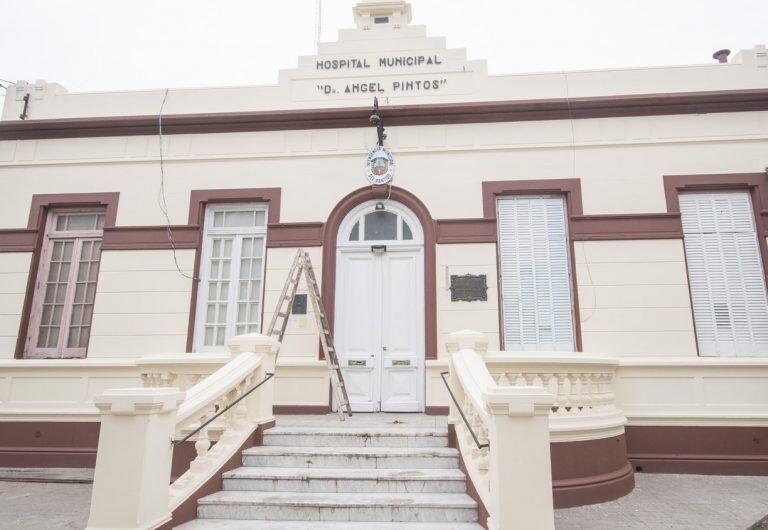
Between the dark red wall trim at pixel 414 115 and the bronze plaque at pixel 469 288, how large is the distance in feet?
8.07

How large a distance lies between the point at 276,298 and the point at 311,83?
357 cm

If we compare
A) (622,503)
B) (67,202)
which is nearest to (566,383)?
(622,503)

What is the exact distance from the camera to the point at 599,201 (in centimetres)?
688

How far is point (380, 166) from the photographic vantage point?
7164mm

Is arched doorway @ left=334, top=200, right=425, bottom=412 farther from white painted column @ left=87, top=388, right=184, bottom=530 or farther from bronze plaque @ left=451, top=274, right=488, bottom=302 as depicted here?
white painted column @ left=87, top=388, right=184, bottom=530

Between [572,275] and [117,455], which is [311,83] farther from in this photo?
[117,455]

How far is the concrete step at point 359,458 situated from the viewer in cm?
451

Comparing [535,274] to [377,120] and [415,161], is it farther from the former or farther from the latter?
[377,120]

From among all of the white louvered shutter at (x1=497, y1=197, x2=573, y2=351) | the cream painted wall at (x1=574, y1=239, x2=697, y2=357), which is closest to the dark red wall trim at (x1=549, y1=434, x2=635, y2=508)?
the cream painted wall at (x1=574, y1=239, x2=697, y2=357)

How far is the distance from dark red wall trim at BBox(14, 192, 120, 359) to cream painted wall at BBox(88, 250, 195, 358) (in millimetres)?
776

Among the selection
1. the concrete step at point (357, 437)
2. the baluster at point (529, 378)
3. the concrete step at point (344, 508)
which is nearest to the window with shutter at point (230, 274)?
the concrete step at point (357, 437)

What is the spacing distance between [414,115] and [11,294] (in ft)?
21.8

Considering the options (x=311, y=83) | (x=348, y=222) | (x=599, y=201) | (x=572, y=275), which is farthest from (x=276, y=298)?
(x=599, y=201)

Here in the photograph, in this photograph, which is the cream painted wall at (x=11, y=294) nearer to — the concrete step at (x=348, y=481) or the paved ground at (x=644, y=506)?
the paved ground at (x=644, y=506)
